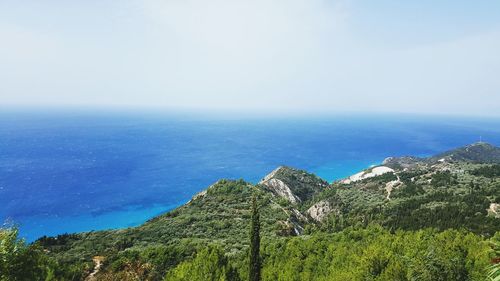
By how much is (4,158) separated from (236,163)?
118m

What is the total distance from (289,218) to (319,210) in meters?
21.7

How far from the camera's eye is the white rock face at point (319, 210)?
90750 mm

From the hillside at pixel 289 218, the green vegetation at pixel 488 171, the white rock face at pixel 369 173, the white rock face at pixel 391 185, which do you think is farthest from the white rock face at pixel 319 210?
the white rock face at pixel 369 173

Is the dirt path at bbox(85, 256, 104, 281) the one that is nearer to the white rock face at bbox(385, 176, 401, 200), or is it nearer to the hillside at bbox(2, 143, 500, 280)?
the hillside at bbox(2, 143, 500, 280)

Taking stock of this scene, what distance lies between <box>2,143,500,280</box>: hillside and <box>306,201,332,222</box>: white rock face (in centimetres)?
22

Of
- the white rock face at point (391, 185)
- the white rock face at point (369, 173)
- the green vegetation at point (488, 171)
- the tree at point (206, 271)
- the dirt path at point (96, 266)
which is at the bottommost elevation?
the white rock face at point (369, 173)

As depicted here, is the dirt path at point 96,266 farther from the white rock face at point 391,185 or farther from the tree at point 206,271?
the white rock face at point 391,185

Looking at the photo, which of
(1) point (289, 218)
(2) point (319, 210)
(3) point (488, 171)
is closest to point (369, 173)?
(3) point (488, 171)

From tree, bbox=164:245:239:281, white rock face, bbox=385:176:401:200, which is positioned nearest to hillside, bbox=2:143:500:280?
white rock face, bbox=385:176:401:200

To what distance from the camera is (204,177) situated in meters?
159

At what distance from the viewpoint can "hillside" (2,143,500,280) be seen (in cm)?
4741

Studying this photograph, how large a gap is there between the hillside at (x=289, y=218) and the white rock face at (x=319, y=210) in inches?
8.5

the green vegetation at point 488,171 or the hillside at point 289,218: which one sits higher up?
the green vegetation at point 488,171

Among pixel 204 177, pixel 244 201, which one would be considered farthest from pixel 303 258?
pixel 204 177
